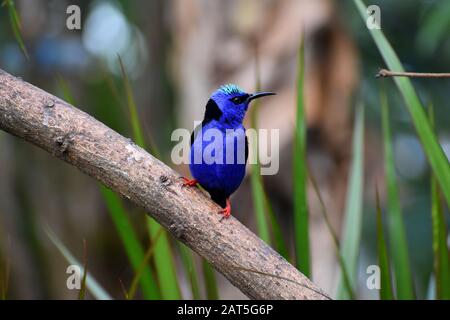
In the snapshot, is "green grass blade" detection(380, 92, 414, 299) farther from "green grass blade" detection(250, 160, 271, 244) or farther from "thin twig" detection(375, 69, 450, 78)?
"thin twig" detection(375, 69, 450, 78)

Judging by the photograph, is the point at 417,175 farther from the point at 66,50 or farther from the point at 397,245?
the point at 397,245

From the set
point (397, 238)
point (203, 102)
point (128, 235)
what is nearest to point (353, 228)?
point (397, 238)

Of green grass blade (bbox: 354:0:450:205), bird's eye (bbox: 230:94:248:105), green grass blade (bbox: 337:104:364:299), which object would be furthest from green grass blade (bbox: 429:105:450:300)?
bird's eye (bbox: 230:94:248:105)

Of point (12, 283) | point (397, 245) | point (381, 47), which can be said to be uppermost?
point (381, 47)

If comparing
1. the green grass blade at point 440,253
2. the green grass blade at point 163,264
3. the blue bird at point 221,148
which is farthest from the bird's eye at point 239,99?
the green grass blade at point 440,253

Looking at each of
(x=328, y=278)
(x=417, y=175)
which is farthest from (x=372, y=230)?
(x=328, y=278)

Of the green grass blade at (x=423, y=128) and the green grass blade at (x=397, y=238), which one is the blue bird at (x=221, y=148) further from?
the green grass blade at (x=397, y=238)

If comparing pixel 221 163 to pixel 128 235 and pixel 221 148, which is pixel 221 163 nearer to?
pixel 221 148
